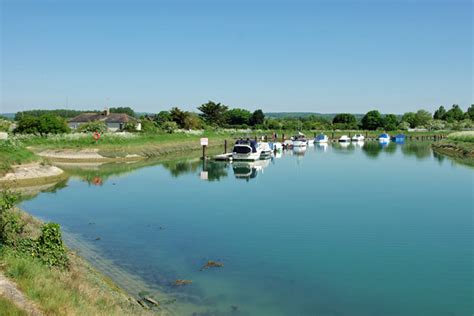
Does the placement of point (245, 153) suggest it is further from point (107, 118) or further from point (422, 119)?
point (422, 119)

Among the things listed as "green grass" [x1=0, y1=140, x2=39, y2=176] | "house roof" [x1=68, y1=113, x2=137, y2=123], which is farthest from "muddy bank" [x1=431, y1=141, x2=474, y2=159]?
"house roof" [x1=68, y1=113, x2=137, y2=123]

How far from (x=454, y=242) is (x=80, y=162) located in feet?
121

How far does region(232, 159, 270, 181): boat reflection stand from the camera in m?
39.2

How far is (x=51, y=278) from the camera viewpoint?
9641mm

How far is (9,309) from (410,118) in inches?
6299

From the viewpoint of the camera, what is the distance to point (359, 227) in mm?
19875

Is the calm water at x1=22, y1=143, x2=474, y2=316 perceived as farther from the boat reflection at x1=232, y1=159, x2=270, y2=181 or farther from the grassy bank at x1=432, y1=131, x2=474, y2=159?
the grassy bank at x1=432, y1=131, x2=474, y2=159

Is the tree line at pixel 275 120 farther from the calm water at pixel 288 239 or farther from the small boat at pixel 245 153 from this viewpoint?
the calm water at pixel 288 239

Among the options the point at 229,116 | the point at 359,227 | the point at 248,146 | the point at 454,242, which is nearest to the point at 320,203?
the point at 359,227

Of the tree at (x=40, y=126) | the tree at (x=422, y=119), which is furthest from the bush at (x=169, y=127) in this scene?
the tree at (x=422, y=119)

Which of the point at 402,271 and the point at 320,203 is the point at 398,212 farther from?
the point at 402,271

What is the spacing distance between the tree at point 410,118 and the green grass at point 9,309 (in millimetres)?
152924

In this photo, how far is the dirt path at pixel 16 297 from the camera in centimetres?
757

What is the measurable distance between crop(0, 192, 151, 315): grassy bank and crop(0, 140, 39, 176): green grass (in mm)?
18179
